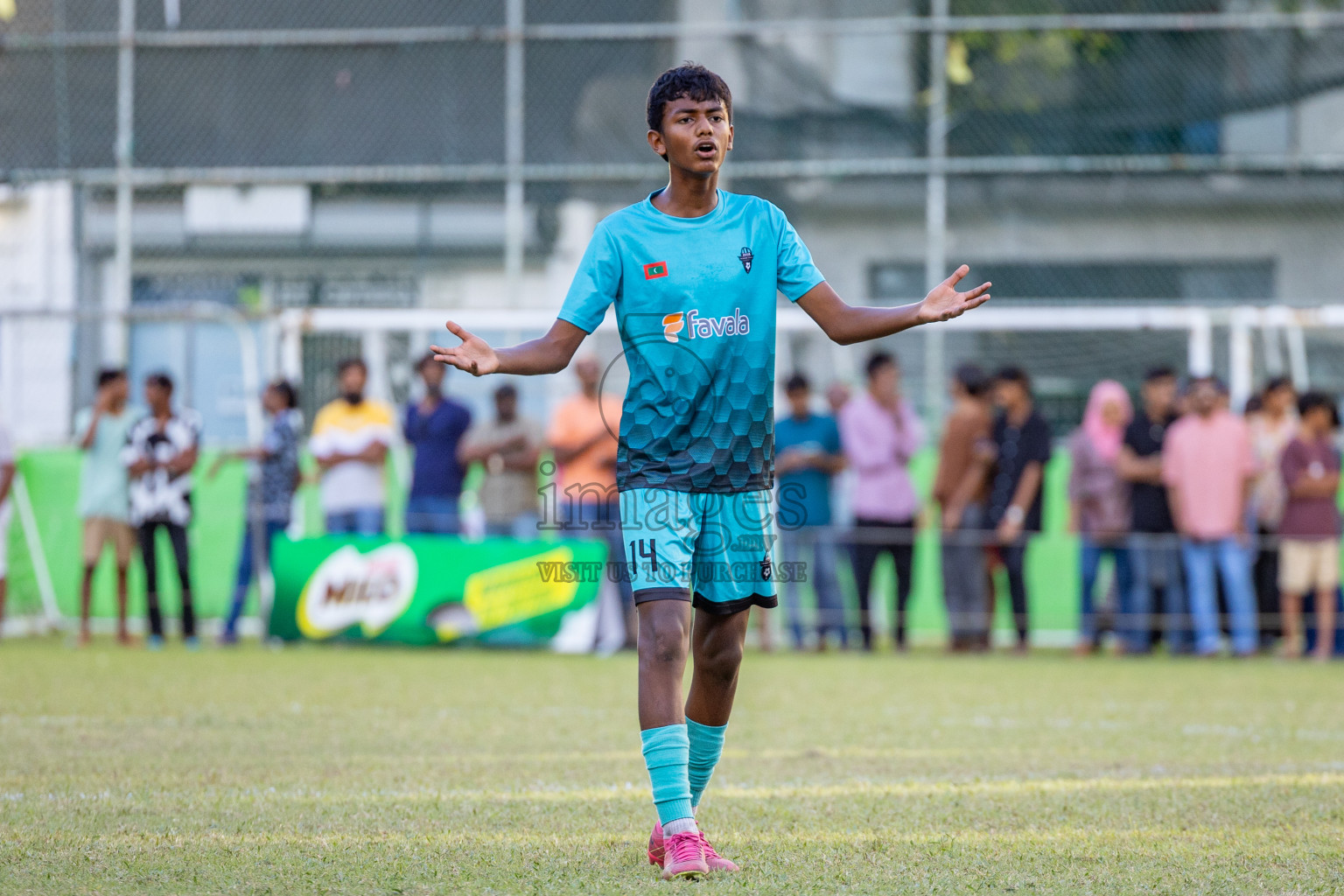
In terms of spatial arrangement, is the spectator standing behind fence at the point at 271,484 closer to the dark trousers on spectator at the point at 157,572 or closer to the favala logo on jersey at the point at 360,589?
the dark trousers on spectator at the point at 157,572

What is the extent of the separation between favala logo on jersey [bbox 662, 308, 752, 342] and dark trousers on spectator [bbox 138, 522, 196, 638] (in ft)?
28.9

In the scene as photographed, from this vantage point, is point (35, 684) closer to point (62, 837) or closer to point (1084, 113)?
point (62, 837)

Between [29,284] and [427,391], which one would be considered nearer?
[427,391]

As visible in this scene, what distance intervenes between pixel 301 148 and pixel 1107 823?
12998mm

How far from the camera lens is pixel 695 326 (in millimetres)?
4301

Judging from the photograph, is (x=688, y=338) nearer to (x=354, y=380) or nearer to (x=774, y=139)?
(x=354, y=380)

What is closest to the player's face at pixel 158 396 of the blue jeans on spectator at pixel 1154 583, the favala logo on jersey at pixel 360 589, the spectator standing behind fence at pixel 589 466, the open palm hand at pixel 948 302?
the favala logo on jersey at pixel 360 589

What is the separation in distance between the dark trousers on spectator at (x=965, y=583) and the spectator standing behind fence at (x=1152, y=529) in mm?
1172

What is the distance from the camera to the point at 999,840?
4.45 m

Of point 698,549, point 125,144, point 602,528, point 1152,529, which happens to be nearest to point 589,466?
point 602,528

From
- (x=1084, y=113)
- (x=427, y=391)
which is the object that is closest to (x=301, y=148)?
(x=427, y=391)

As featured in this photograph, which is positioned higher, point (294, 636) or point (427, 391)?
point (427, 391)

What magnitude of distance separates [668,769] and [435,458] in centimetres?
878

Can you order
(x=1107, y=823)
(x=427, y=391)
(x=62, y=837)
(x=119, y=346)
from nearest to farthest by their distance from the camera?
(x=62, y=837)
(x=1107, y=823)
(x=427, y=391)
(x=119, y=346)
